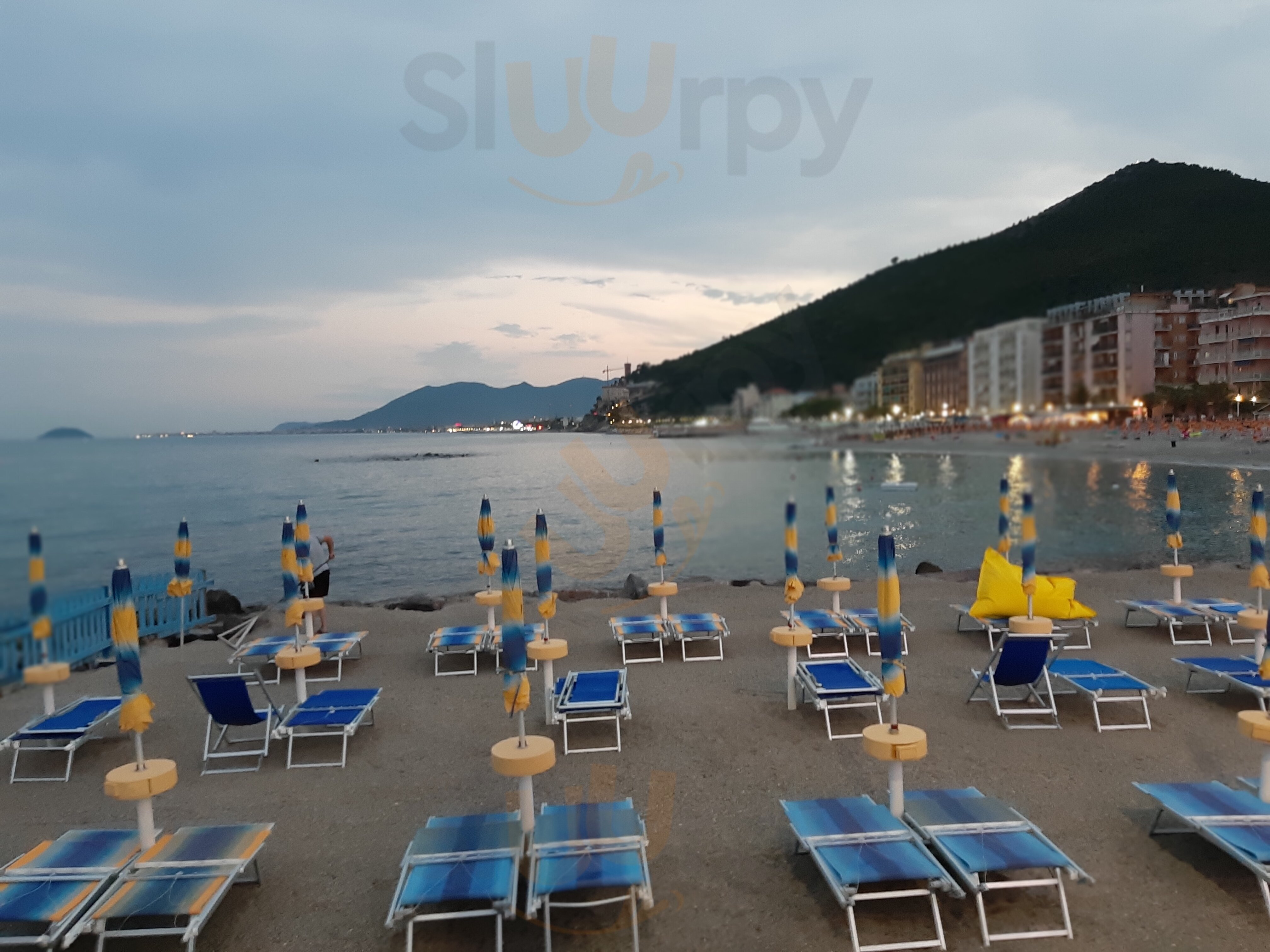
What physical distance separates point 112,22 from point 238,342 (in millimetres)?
18674

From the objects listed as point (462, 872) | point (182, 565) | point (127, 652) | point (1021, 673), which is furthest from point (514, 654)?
point (182, 565)

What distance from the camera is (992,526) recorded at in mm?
32219

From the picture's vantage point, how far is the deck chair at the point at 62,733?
246 inches

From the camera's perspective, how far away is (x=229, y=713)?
6277 millimetres

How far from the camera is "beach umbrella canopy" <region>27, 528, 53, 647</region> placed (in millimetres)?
5398

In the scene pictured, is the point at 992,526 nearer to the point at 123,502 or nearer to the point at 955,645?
the point at 955,645

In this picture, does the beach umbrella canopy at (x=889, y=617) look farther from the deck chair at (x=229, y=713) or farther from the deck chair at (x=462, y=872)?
the deck chair at (x=229, y=713)

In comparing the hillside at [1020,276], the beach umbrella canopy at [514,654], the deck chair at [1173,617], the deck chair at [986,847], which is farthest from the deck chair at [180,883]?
the deck chair at [1173,617]


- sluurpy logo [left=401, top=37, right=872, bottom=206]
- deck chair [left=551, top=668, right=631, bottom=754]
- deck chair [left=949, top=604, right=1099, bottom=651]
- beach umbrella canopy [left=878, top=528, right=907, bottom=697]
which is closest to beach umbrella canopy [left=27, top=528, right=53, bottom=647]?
deck chair [left=551, top=668, right=631, bottom=754]

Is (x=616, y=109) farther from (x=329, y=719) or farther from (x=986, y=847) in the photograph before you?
(x=986, y=847)

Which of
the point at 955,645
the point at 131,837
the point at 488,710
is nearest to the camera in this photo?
the point at 131,837

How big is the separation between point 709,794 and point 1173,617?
26.3 ft

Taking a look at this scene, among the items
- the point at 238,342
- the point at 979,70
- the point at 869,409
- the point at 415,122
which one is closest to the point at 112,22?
the point at 415,122

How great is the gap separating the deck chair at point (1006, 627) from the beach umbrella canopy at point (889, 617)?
17.5ft
